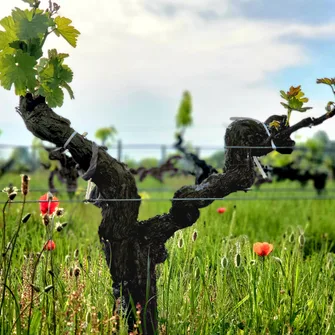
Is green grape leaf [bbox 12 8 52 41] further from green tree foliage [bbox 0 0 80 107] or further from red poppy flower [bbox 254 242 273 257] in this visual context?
red poppy flower [bbox 254 242 273 257]

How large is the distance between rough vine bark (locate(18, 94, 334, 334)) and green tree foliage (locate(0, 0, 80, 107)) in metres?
0.09

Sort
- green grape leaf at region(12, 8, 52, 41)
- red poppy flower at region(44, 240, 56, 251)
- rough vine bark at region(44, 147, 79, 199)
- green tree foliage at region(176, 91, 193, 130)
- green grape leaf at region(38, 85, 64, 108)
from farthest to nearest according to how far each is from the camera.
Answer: green tree foliage at region(176, 91, 193, 130), rough vine bark at region(44, 147, 79, 199), green grape leaf at region(38, 85, 64, 108), green grape leaf at region(12, 8, 52, 41), red poppy flower at region(44, 240, 56, 251)

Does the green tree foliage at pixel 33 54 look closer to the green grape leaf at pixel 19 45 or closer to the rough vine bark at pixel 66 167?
the green grape leaf at pixel 19 45

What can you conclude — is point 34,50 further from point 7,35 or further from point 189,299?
point 189,299

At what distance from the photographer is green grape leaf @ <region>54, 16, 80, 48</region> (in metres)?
2.43

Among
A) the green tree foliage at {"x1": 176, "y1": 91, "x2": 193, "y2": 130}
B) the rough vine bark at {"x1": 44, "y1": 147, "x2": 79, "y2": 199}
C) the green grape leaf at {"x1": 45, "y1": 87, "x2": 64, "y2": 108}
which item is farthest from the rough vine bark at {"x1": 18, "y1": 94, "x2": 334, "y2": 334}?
the green tree foliage at {"x1": 176, "y1": 91, "x2": 193, "y2": 130}

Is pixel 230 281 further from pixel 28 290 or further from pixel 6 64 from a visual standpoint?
pixel 6 64

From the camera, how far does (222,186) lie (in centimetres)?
261

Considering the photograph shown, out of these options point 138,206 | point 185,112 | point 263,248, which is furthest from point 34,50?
point 185,112

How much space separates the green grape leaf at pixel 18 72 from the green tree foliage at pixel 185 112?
27451 mm

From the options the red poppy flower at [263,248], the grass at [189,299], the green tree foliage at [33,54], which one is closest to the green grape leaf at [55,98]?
the green tree foliage at [33,54]

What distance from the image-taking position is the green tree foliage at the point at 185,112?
97.9ft

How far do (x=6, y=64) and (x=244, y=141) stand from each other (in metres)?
1.04

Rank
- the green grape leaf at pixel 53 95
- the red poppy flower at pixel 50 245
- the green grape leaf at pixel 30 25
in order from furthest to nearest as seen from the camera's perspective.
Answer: the green grape leaf at pixel 53 95, the green grape leaf at pixel 30 25, the red poppy flower at pixel 50 245
